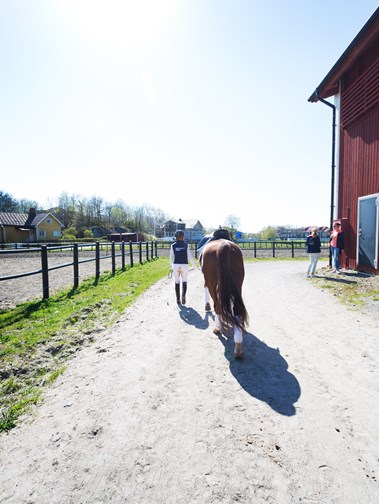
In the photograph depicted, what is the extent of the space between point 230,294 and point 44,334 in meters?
2.93

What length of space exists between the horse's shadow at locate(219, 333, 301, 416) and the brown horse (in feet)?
0.68

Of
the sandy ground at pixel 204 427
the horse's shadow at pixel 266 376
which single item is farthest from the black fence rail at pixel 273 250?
the sandy ground at pixel 204 427

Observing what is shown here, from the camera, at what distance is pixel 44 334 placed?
14.2 feet

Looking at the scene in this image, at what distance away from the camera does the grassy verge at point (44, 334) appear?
2828 mm

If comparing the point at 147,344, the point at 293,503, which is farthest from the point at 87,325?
the point at 293,503

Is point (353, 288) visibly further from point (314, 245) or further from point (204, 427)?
point (204, 427)

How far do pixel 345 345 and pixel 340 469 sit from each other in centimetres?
237

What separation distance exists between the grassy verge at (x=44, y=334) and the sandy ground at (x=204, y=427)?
0.23 m

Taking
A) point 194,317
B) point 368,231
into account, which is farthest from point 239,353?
point 368,231

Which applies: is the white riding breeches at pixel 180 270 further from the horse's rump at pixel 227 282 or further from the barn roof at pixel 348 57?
the barn roof at pixel 348 57

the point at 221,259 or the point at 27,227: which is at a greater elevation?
the point at 27,227

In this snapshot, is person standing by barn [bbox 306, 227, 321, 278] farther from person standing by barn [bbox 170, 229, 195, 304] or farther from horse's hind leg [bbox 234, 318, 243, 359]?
horse's hind leg [bbox 234, 318, 243, 359]

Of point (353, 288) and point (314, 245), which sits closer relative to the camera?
point (353, 288)

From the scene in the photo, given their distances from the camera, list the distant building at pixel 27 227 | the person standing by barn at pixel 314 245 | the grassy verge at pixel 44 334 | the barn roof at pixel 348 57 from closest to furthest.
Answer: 1. the grassy verge at pixel 44 334
2. the barn roof at pixel 348 57
3. the person standing by barn at pixel 314 245
4. the distant building at pixel 27 227
